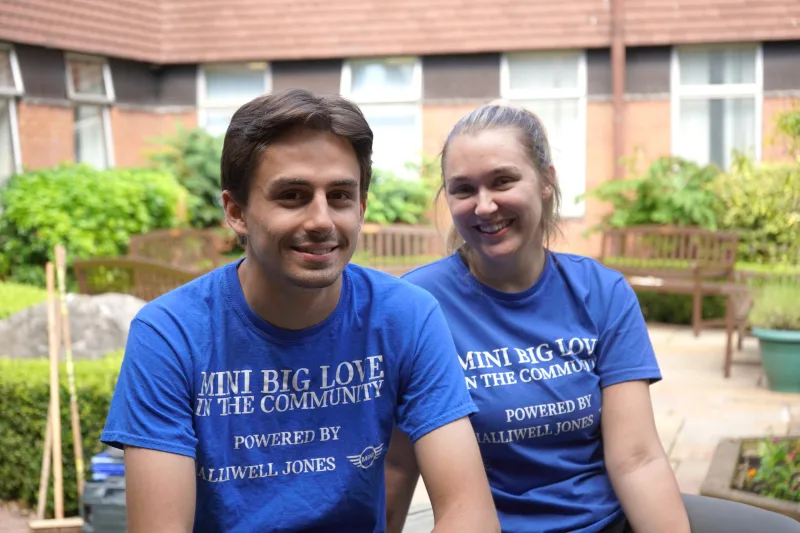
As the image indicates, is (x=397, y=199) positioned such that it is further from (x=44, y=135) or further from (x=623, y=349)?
(x=623, y=349)

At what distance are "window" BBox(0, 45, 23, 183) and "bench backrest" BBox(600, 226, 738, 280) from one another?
743 centimetres

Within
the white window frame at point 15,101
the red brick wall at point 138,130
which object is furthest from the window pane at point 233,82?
the white window frame at point 15,101

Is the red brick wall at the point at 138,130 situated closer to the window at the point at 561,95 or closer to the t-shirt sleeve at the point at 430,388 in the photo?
the window at the point at 561,95

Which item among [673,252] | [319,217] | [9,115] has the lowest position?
[673,252]

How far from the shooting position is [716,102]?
14656 mm

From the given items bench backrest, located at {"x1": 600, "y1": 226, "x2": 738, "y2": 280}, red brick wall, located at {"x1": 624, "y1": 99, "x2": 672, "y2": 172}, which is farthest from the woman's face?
red brick wall, located at {"x1": 624, "y1": 99, "x2": 672, "y2": 172}

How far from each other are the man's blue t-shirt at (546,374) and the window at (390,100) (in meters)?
12.9

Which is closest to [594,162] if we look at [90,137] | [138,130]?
[138,130]

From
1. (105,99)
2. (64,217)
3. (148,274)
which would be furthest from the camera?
(105,99)

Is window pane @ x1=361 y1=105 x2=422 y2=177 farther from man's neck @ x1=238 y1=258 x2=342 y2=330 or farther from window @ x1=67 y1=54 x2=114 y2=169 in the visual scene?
man's neck @ x1=238 y1=258 x2=342 y2=330

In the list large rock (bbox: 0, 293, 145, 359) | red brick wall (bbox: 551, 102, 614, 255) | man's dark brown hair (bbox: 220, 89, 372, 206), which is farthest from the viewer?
red brick wall (bbox: 551, 102, 614, 255)

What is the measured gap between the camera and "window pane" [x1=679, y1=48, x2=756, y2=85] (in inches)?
567

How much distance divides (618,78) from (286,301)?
513 inches

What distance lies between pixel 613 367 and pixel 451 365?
1.79ft
